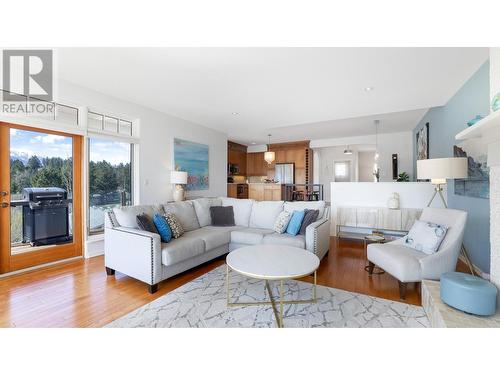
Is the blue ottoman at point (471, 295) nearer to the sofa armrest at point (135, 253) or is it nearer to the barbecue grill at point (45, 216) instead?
the sofa armrest at point (135, 253)

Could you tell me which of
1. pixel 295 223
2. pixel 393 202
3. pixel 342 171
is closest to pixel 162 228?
pixel 295 223

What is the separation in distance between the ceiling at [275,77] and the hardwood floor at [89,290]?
2513 mm

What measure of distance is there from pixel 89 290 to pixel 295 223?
2543 mm

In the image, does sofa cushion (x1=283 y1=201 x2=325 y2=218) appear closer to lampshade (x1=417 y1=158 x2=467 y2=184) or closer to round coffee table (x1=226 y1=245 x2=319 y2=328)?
round coffee table (x1=226 y1=245 x2=319 y2=328)

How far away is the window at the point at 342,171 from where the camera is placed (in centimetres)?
933

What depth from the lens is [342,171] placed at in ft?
31.0

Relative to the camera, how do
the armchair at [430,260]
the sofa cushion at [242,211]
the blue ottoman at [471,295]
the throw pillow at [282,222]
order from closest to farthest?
the blue ottoman at [471,295]
the armchair at [430,260]
the throw pillow at [282,222]
the sofa cushion at [242,211]

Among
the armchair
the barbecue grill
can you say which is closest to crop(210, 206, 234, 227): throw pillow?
the barbecue grill

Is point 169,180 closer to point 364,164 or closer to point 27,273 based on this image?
point 27,273

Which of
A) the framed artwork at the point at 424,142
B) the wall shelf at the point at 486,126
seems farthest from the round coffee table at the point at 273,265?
the framed artwork at the point at 424,142

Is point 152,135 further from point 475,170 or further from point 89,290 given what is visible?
point 475,170
